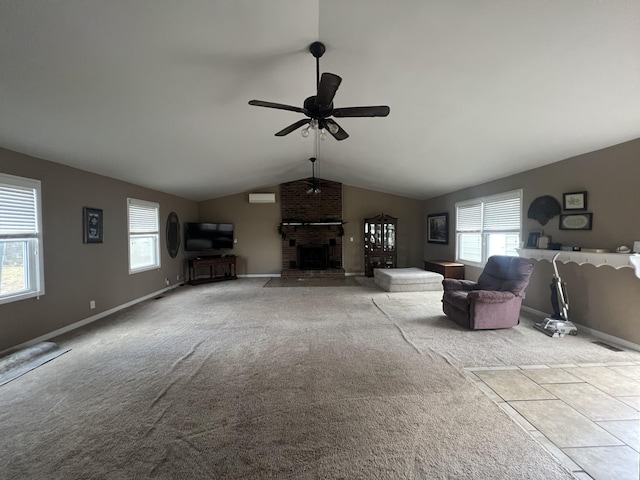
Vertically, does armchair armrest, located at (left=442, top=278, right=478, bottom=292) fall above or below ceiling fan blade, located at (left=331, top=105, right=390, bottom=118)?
below

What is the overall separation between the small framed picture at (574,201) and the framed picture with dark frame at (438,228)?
137 inches

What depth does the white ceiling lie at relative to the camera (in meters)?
1.98

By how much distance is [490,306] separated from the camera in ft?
12.7

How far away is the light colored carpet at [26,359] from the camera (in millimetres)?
2738

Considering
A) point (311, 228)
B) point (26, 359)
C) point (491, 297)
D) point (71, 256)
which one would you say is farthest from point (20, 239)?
point (311, 228)

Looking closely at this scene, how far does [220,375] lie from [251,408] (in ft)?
2.21

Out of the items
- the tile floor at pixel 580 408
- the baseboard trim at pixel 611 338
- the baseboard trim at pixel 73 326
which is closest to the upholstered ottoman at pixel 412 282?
the baseboard trim at pixel 611 338

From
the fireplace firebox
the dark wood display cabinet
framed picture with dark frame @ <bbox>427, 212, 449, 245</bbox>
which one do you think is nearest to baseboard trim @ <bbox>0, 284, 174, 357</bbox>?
the fireplace firebox

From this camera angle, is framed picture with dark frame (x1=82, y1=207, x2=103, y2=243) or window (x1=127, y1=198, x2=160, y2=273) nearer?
framed picture with dark frame (x1=82, y1=207, x2=103, y2=243)

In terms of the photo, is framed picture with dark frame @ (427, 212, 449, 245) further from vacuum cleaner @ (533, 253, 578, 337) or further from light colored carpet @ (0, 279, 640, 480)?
light colored carpet @ (0, 279, 640, 480)

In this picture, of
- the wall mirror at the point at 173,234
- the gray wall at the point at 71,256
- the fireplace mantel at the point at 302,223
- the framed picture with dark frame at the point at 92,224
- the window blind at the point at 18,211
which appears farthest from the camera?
the fireplace mantel at the point at 302,223

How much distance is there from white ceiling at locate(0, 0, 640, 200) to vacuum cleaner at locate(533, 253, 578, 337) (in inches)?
73.2

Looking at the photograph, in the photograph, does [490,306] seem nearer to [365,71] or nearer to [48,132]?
[365,71]

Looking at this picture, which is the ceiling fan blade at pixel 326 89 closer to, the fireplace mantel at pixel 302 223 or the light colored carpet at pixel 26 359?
the light colored carpet at pixel 26 359
